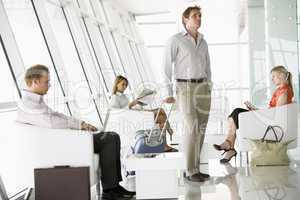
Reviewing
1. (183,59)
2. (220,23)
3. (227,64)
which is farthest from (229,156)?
(220,23)

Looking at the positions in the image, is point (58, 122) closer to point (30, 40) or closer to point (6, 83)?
point (6, 83)

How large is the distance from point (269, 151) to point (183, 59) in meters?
1.41

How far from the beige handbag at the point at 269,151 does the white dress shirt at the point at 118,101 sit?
1.86 metres

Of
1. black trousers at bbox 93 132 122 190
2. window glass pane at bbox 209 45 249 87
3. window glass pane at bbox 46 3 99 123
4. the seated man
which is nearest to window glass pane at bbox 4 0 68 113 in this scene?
window glass pane at bbox 46 3 99 123

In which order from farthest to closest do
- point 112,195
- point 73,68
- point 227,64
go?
point 227,64 < point 73,68 < point 112,195

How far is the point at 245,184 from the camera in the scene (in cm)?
399

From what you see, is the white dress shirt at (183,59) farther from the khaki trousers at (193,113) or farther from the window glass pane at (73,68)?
the window glass pane at (73,68)

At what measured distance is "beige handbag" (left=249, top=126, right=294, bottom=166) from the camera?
15.9 ft

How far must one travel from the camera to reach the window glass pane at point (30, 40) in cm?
434

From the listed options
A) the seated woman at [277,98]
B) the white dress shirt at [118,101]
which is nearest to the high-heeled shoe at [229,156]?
the seated woman at [277,98]

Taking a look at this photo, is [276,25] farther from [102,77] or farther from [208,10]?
[208,10]

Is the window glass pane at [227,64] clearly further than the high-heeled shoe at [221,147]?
Yes

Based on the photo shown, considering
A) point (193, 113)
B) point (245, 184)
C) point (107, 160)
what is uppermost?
point (193, 113)

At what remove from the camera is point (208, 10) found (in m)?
13.5
